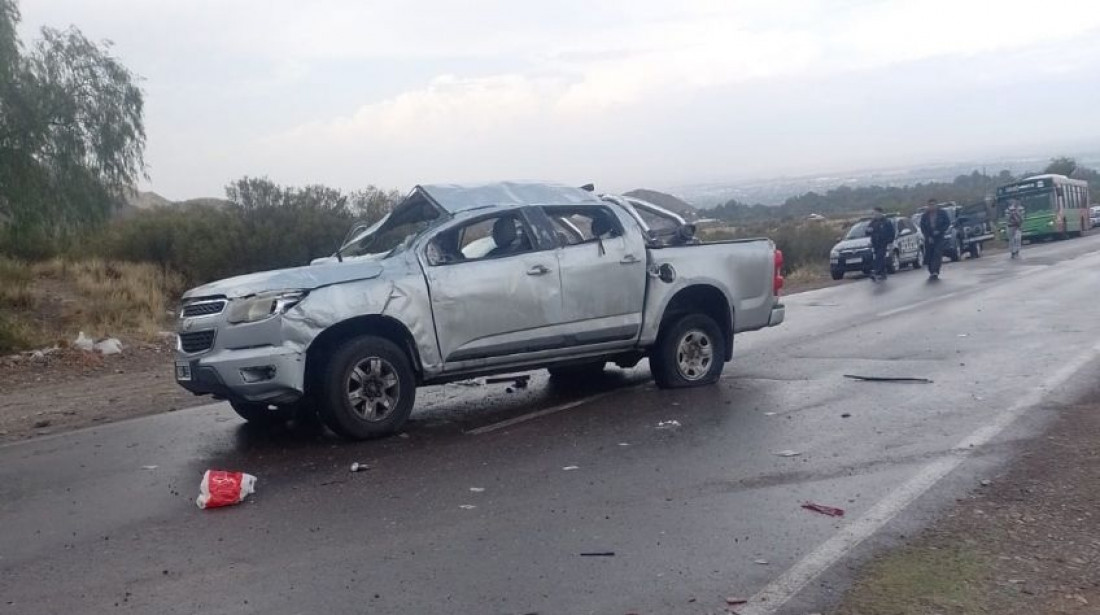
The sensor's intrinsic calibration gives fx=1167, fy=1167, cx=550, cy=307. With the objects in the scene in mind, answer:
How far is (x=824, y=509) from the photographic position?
6.67 metres

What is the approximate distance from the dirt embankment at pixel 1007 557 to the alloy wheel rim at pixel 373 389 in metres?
4.37

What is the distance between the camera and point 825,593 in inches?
208

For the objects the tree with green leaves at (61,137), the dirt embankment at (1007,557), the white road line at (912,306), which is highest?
the tree with green leaves at (61,137)

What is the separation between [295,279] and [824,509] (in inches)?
171

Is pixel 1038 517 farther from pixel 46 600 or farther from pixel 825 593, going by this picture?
pixel 46 600

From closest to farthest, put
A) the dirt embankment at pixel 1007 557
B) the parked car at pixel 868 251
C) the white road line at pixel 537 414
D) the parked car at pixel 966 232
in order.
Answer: the dirt embankment at pixel 1007 557, the white road line at pixel 537 414, the parked car at pixel 868 251, the parked car at pixel 966 232

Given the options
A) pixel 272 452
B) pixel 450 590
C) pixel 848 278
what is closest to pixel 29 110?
pixel 272 452

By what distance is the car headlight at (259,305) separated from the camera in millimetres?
8703

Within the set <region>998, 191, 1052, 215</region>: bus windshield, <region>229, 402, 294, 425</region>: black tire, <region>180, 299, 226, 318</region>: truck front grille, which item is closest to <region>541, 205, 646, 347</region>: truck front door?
<region>229, 402, 294, 425</region>: black tire

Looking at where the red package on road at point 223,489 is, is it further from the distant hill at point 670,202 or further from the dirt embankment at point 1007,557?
the distant hill at point 670,202

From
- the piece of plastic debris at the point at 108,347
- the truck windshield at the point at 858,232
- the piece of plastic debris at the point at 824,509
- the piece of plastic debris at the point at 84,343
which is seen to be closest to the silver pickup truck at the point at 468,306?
the piece of plastic debris at the point at 824,509

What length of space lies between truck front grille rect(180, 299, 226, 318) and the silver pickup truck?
13mm

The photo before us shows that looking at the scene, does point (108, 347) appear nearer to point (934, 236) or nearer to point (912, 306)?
point (912, 306)

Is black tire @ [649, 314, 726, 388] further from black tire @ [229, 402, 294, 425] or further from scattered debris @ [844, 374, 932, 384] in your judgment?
black tire @ [229, 402, 294, 425]
